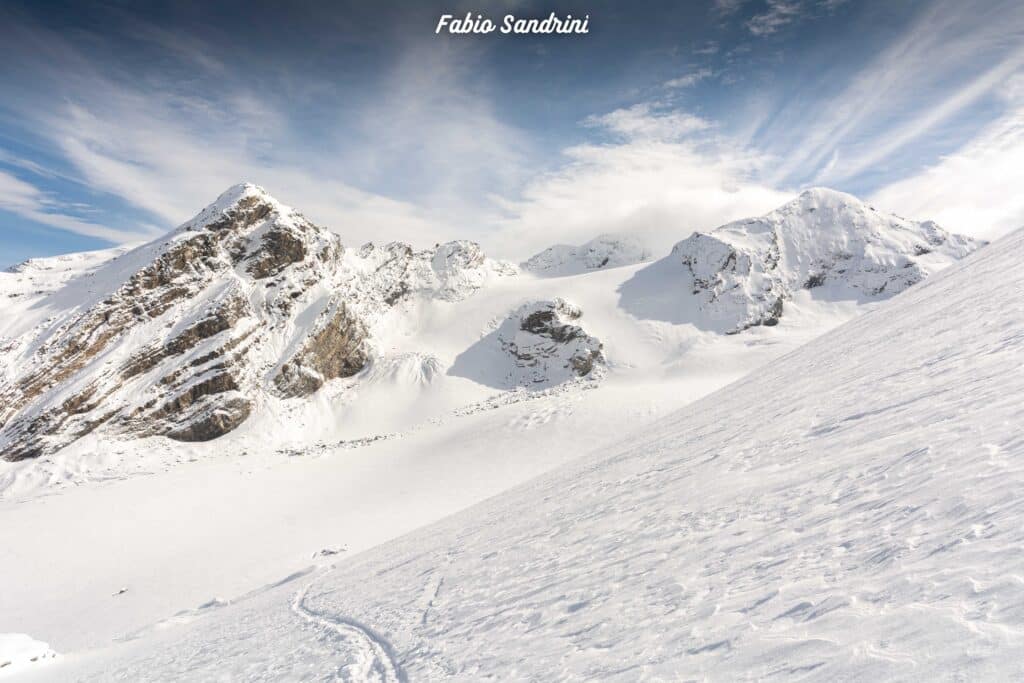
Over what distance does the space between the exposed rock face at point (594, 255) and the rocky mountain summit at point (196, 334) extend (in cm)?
5174

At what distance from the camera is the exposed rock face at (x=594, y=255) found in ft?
350

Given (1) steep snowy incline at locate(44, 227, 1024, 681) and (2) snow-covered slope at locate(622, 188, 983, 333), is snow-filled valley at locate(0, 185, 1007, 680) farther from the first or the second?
(2) snow-covered slope at locate(622, 188, 983, 333)

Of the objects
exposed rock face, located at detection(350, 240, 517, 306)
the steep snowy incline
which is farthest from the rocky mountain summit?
the steep snowy incline

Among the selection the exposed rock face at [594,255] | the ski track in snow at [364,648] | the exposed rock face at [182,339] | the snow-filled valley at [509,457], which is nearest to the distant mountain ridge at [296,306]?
the exposed rock face at [182,339]

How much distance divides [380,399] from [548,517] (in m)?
42.1

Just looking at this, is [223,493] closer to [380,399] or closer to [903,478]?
[380,399]

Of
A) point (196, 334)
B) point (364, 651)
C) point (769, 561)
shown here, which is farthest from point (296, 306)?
point (769, 561)

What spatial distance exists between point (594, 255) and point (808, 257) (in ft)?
178

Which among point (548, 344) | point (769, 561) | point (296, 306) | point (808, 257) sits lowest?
point (769, 561)

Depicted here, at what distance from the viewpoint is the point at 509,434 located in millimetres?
36125

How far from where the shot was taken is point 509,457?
32.8 metres

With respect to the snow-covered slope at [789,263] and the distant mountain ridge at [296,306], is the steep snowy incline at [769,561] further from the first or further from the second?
the snow-covered slope at [789,263]

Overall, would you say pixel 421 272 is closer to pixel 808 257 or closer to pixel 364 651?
pixel 808 257

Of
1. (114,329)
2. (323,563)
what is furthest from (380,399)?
(323,563)
